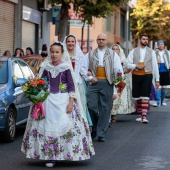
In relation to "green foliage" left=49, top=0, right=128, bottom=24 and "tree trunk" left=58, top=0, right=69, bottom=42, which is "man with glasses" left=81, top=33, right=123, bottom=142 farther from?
"tree trunk" left=58, top=0, right=69, bottom=42

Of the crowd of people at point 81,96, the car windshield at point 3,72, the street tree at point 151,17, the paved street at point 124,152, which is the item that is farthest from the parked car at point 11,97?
the street tree at point 151,17

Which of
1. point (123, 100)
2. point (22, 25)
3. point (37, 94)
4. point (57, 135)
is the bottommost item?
point (57, 135)

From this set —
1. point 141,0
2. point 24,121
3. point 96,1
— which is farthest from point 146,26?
point 24,121

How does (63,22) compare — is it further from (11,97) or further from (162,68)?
(11,97)

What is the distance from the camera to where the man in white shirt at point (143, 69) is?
15.9 metres

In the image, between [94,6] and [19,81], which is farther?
[94,6]

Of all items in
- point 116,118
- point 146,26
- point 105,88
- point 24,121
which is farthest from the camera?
point 146,26

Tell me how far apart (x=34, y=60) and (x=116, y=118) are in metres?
2.49

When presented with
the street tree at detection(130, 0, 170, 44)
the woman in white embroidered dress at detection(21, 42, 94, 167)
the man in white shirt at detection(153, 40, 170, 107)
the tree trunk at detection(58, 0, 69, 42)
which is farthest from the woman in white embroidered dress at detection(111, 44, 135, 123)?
the street tree at detection(130, 0, 170, 44)

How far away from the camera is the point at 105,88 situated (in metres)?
12.5

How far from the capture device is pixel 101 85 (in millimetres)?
12445

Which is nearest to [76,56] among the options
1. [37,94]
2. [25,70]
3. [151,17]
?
[25,70]

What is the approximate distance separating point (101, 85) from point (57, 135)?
323 centimetres

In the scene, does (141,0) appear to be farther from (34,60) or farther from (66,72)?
(66,72)
